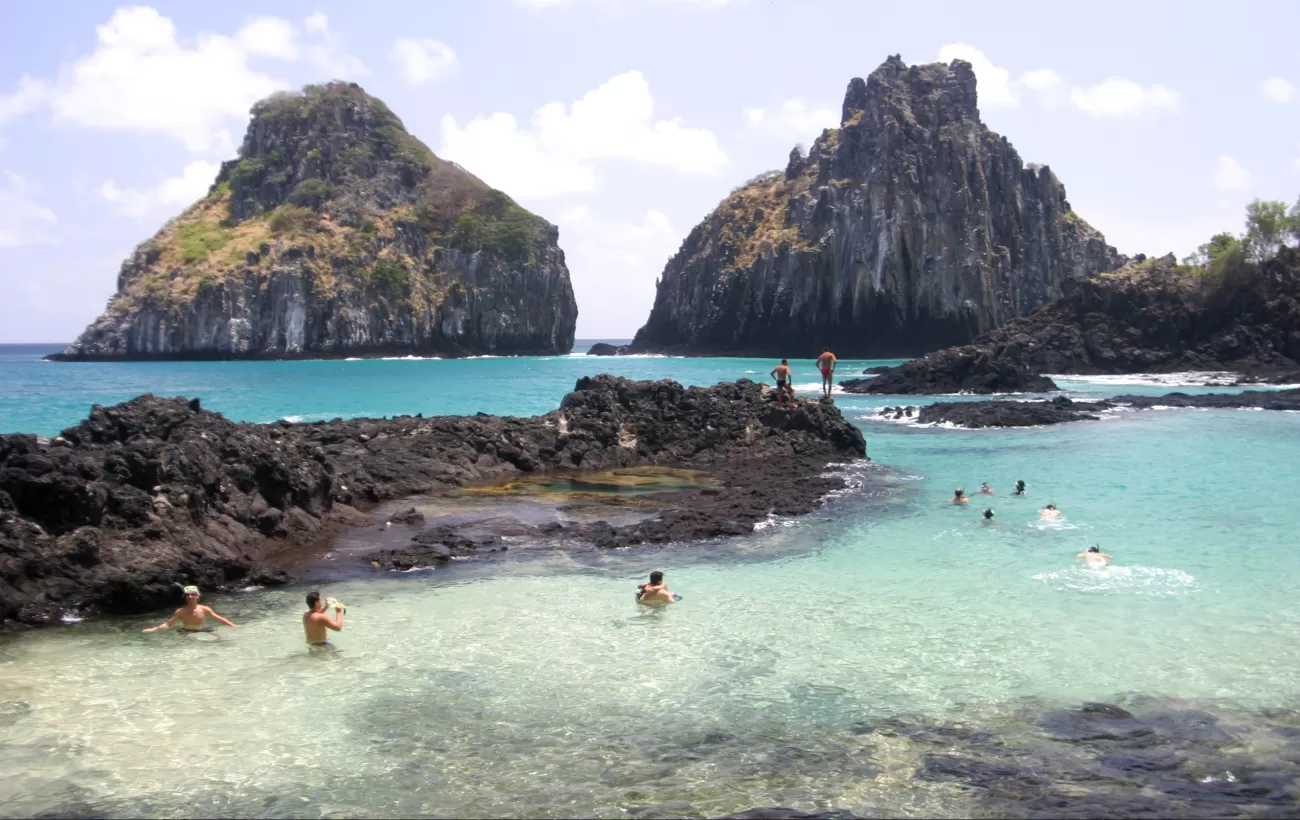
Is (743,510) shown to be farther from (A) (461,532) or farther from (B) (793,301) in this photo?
(B) (793,301)

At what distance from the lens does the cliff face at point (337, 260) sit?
110 m

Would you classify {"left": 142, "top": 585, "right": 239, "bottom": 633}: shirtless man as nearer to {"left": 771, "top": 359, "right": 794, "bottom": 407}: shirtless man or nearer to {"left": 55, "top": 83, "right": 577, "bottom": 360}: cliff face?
{"left": 771, "top": 359, "right": 794, "bottom": 407}: shirtless man

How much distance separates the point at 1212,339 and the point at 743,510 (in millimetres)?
62816

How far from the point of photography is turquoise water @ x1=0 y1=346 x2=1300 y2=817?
789 centimetres

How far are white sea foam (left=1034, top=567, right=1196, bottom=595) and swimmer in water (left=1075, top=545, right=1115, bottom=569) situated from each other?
0.50ft

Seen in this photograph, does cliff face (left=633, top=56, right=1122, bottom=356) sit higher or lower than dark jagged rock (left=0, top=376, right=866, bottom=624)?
higher

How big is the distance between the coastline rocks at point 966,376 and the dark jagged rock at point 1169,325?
627cm

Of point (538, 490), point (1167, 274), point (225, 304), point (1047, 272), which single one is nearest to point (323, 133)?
point (225, 304)

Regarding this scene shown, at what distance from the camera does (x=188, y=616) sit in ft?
39.6

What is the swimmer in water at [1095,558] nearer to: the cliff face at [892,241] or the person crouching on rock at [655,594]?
the person crouching on rock at [655,594]

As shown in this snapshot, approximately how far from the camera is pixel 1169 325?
7081 cm

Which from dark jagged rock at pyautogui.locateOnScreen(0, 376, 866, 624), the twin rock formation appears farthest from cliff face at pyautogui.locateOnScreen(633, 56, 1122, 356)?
dark jagged rock at pyautogui.locateOnScreen(0, 376, 866, 624)

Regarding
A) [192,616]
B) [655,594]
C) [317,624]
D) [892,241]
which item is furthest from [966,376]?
[192,616]

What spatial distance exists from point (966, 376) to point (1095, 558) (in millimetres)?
43259
